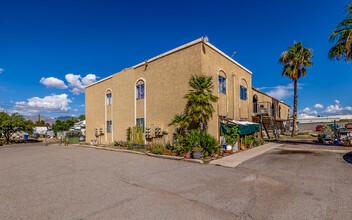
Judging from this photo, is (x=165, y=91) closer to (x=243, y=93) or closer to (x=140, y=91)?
(x=140, y=91)

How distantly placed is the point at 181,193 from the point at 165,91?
10.4 meters

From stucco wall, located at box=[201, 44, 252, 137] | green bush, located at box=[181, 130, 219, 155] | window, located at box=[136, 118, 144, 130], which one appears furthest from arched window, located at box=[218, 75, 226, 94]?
window, located at box=[136, 118, 144, 130]

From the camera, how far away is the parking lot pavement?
4.16 metres

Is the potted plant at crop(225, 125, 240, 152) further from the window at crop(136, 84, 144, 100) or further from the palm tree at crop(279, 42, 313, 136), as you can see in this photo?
the palm tree at crop(279, 42, 313, 136)

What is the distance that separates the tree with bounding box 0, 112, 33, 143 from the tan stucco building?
1351cm

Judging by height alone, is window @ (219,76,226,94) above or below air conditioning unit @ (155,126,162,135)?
above

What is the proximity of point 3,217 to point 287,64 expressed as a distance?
28.4 m

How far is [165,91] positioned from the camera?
14828 millimetres

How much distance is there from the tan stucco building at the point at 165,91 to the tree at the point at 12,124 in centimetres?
1351

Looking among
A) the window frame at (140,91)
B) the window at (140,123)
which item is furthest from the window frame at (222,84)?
the window at (140,123)

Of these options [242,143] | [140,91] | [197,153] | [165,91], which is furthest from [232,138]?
[140,91]

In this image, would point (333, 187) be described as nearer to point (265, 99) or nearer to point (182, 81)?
point (182, 81)

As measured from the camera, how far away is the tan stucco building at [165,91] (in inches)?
529

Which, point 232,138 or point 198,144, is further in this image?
point 232,138
